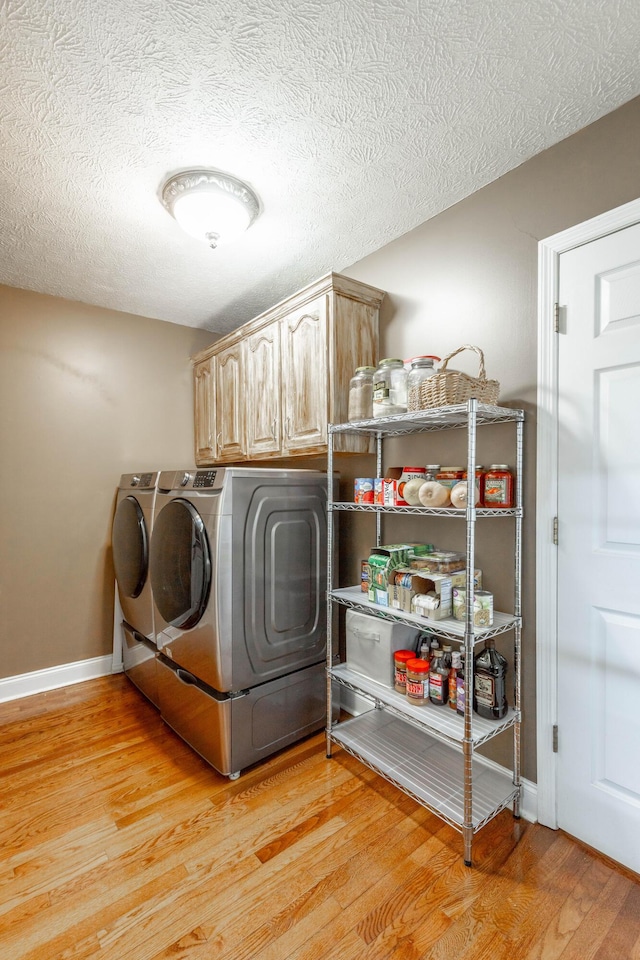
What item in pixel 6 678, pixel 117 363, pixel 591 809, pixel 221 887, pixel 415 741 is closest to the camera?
pixel 221 887

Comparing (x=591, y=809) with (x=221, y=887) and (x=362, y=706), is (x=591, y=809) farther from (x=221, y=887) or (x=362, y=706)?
(x=221, y=887)

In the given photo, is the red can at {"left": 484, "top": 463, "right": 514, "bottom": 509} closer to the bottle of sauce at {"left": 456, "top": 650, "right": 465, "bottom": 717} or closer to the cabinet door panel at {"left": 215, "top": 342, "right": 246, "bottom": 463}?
the bottle of sauce at {"left": 456, "top": 650, "right": 465, "bottom": 717}

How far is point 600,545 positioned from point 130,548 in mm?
2261

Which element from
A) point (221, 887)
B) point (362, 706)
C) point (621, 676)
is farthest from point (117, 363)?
point (621, 676)

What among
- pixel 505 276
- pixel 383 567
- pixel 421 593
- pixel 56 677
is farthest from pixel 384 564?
pixel 56 677

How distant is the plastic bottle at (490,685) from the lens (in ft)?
5.27

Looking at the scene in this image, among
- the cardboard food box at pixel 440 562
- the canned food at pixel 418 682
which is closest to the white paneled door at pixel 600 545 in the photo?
the cardboard food box at pixel 440 562

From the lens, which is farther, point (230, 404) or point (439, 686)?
Answer: point (230, 404)

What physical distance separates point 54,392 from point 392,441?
210 centimetres

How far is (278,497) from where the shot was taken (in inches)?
78.1

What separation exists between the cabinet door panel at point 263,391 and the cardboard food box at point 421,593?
1.04m

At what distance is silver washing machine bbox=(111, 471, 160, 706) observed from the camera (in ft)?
7.72

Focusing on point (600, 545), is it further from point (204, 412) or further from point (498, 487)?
point (204, 412)

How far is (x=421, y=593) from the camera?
164 centimetres
